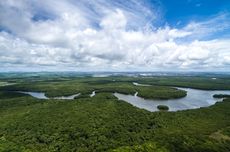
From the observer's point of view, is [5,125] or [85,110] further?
[85,110]

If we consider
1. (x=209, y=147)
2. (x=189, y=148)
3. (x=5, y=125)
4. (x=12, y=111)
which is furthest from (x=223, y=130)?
(x=12, y=111)

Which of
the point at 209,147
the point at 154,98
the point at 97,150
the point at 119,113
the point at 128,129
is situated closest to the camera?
the point at 97,150

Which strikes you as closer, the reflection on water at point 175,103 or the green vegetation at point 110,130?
the green vegetation at point 110,130

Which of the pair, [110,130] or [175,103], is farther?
[175,103]

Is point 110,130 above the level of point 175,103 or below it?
above

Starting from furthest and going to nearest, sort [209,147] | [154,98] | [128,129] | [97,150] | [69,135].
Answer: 1. [154,98]
2. [128,129]
3. [69,135]
4. [209,147]
5. [97,150]

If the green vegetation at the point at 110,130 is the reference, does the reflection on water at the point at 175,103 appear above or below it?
below

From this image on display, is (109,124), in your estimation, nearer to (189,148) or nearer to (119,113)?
Answer: (119,113)

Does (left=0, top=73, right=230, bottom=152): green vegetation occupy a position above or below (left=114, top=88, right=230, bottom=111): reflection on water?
above

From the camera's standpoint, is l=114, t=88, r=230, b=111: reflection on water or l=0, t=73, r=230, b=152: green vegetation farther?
l=114, t=88, r=230, b=111: reflection on water
